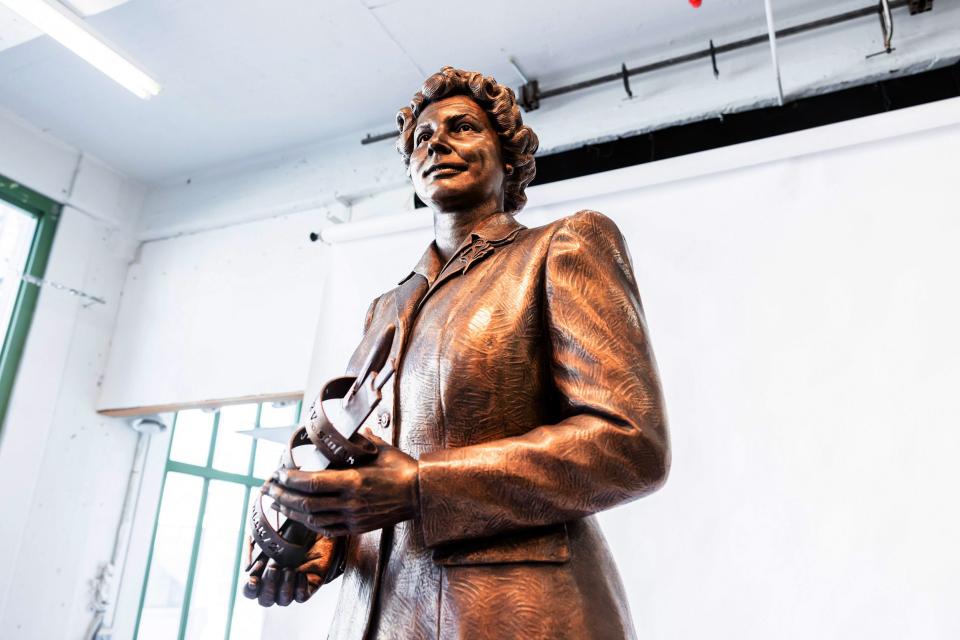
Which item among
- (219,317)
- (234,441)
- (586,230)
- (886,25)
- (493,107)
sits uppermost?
(886,25)

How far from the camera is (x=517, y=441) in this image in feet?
2.95

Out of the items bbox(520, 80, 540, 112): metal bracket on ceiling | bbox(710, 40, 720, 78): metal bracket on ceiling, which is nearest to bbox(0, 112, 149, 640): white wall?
bbox(520, 80, 540, 112): metal bracket on ceiling

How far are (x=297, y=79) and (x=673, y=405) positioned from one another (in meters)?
2.26

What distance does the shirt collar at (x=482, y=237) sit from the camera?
121cm

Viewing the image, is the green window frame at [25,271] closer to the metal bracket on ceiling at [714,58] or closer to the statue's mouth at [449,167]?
the statue's mouth at [449,167]

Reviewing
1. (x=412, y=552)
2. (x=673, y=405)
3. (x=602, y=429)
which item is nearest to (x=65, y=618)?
(x=673, y=405)

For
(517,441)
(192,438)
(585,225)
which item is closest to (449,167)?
(585,225)

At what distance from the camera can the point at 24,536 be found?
3.40 meters

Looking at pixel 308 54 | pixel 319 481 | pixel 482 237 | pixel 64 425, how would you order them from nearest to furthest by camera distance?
pixel 319 481
pixel 482 237
pixel 308 54
pixel 64 425

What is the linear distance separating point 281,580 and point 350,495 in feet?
1.02

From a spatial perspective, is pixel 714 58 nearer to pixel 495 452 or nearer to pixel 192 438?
pixel 495 452

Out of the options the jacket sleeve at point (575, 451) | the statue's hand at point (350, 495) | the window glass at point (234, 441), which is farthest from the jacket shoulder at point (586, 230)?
the window glass at point (234, 441)

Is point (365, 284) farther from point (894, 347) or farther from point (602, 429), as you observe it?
point (602, 429)

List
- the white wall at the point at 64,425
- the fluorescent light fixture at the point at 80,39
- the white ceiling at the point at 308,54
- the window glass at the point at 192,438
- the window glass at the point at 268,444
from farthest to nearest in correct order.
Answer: the window glass at the point at 268,444 → the window glass at the point at 192,438 → the white wall at the point at 64,425 → the white ceiling at the point at 308,54 → the fluorescent light fixture at the point at 80,39
